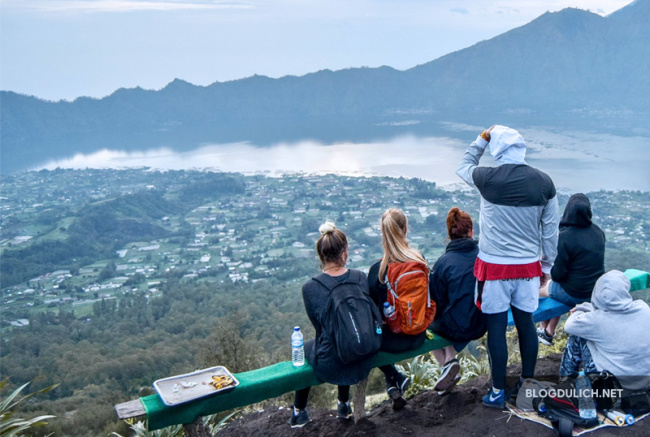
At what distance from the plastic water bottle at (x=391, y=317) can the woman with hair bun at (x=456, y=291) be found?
32 centimetres

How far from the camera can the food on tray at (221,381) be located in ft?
8.00

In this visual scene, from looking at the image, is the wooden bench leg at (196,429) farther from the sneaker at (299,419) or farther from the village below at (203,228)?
the village below at (203,228)

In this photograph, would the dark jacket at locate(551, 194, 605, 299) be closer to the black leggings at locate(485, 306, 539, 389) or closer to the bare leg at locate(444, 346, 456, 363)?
the black leggings at locate(485, 306, 539, 389)

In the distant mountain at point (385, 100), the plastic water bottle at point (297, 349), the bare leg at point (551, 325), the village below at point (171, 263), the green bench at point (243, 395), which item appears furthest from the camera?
the distant mountain at point (385, 100)

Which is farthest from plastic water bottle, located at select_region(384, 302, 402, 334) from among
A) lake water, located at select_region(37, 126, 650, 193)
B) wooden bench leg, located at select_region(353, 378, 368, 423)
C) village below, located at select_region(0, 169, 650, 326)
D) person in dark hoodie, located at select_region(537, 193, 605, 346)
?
lake water, located at select_region(37, 126, 650, 193)

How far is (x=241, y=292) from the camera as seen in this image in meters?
30.7

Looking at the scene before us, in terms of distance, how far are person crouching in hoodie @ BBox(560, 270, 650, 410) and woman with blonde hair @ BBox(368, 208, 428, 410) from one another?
0.83 m

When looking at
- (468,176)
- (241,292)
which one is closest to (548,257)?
(468,176)

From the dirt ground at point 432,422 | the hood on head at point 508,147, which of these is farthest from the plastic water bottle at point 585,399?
the hood on head at point 508,147

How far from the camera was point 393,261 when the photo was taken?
8.79 ft

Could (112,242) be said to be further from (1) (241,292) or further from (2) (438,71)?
(2) (438,71)

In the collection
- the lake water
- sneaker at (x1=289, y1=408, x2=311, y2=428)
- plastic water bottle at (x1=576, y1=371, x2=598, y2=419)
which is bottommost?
the lake water

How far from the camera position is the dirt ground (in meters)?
2.48

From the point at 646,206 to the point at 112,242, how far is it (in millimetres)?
49962
